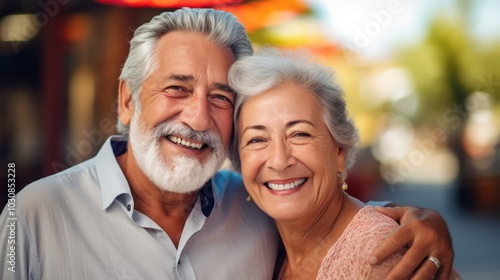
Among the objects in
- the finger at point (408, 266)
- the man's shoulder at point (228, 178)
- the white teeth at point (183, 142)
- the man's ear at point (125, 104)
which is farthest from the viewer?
the man's shoulder at point (228, 178)

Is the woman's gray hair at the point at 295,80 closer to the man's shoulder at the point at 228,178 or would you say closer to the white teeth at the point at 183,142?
the white teeth at the point at 183,142

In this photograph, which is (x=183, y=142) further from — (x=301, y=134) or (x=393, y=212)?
(x=393, y=212)

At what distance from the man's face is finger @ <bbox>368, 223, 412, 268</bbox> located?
75 centimetres

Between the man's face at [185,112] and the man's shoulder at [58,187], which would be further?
the man's face at [185,112]

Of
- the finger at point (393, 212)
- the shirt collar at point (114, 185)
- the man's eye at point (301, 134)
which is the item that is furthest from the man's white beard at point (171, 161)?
the finger at point (393, 212)

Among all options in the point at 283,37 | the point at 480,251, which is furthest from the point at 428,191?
the point at 283,37

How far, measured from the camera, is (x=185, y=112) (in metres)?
2.47

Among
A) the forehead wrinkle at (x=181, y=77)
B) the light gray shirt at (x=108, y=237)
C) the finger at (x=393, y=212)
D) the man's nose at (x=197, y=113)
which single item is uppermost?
the forehead wrinkle at (x=181, y=77)

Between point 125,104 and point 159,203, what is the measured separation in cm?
47

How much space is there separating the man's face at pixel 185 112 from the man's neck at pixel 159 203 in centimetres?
10

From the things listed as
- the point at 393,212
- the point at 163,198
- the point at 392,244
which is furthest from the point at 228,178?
the point at 392,244

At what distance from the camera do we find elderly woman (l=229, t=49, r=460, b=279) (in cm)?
240

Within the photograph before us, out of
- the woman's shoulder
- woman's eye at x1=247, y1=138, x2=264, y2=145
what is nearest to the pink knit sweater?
the woman's shoulder

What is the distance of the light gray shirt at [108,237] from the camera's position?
222 centimetres
